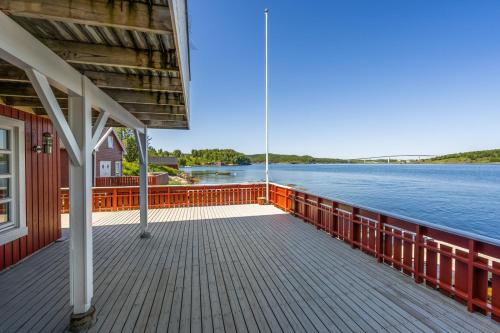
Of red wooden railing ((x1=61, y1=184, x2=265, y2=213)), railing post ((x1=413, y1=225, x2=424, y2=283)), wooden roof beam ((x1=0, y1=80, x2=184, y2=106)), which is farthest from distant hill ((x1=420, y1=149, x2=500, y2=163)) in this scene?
wooden roof beam ((x1=0, y1=80, x2=184, y2=106))

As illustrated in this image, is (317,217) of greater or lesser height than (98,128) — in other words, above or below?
below

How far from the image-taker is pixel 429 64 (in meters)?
16.1

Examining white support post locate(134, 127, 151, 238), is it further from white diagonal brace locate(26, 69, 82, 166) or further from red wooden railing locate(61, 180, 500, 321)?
red wooden railing locate(61, 180, 500, 321)

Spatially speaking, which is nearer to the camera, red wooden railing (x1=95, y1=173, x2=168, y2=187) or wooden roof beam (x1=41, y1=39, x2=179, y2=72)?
wooden roof beam (x1=41, y1=39, x2=179, y2=72)

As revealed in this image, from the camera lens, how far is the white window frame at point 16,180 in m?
3.89

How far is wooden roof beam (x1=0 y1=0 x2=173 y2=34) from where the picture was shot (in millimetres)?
1465

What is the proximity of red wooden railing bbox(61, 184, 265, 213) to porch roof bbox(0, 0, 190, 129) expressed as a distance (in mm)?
5003

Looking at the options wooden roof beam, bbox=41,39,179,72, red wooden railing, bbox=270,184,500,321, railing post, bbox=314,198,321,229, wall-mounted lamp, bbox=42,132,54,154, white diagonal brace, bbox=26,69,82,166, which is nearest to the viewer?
white diagonal brace, bbox=26,69,82,166

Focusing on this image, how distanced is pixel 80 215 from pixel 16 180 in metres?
2.72

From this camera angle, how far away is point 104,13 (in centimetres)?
154

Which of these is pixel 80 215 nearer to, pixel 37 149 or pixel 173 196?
pixel 37 149

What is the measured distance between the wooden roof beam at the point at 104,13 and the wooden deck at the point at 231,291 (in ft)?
8.48

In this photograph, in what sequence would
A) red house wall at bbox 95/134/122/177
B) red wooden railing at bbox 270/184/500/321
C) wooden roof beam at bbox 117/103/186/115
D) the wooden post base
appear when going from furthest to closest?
red house wall at bbox 95/134/122/177 < wooden roof beam at bbox 117/103/186/115 < red wooden railing at bbox 270/184/500/321 < the wooden post base

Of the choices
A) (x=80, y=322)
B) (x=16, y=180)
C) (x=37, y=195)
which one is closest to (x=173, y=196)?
(x=37, y=195)
